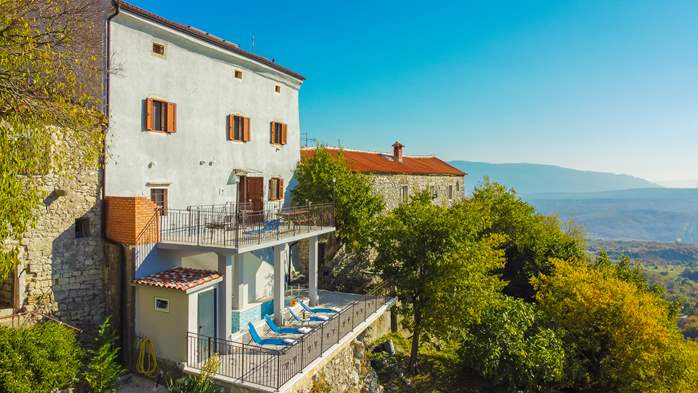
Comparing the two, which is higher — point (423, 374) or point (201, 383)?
point (201, 383)

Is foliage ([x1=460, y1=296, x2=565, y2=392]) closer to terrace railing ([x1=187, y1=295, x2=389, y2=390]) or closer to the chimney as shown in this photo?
terrace railing ([x1=187, y1=295, x2=389, y2=390])

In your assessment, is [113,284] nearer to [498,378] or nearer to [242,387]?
[242,387]

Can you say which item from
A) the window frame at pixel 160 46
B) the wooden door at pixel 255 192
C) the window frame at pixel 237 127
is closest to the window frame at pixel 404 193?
the wooden door at pixel 255 192

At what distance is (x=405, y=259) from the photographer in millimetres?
16781

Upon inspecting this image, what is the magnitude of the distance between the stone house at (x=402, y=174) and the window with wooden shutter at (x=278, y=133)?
2.68 metres

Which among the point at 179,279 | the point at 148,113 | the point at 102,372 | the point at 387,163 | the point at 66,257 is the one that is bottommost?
the point at 102,372

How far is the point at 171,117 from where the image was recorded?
14.4 m

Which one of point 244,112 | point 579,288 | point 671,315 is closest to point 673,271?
point 671,315

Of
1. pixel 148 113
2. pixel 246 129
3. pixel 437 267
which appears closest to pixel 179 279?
pixel 148 113

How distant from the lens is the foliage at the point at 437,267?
51.9ft

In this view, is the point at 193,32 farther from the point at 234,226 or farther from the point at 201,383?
the point at 201,383

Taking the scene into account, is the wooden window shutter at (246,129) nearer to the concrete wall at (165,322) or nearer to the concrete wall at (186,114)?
the concrete wall at (186,114)

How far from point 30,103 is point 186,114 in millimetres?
6275

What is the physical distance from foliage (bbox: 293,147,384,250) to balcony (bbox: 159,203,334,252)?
862 mm
